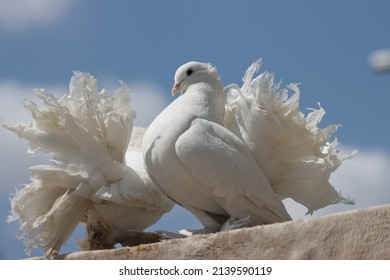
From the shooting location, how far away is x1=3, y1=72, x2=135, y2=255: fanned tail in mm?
7355

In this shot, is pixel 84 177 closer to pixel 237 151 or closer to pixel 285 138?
pixel 237 151

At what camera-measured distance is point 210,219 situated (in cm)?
718

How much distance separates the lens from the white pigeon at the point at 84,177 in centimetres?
736

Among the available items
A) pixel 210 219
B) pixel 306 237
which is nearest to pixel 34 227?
pixel 210 219

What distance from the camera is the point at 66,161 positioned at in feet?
24.3

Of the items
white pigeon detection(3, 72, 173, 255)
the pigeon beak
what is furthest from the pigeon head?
white pigeon detection(3, 72, 173, 255)

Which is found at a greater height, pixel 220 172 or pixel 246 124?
pixel 246 124

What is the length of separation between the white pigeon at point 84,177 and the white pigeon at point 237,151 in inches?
16.9

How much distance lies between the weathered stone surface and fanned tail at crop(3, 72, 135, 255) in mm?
1126

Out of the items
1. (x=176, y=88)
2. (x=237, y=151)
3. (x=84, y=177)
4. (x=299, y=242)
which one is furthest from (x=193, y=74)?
(x=299, y=242)

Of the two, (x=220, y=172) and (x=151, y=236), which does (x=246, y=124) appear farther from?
(x=151, y=236)

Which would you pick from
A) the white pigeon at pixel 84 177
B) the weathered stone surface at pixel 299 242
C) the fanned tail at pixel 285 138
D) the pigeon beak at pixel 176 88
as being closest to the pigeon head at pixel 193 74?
the pigeon beak at pixel 176 88
